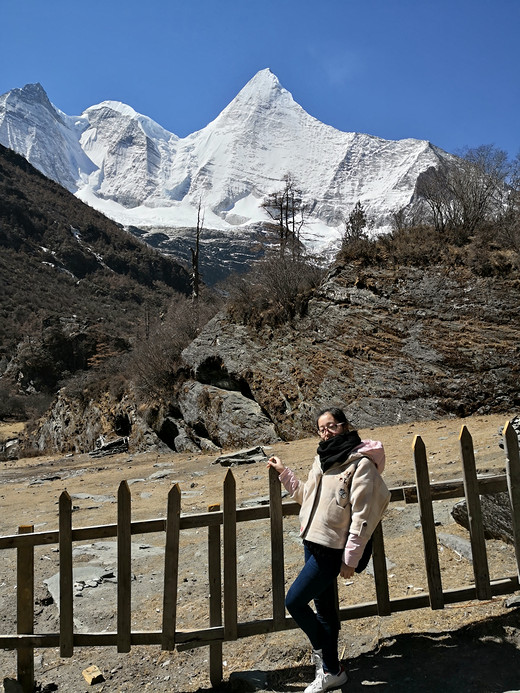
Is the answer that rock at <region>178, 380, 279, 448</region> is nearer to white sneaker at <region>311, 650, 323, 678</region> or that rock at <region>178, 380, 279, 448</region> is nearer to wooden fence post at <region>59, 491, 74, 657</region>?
wooden fence post at <region>59, 491, 74, 657</region>

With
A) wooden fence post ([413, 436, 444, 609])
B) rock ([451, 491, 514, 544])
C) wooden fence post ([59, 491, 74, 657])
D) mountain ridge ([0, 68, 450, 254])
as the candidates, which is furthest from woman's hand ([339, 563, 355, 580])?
mountain ridge ([0, 68, 450, 254])

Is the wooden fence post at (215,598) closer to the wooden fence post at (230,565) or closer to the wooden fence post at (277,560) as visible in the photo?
the wooden fence post at (230,565)

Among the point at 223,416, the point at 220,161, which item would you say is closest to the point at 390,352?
the point at 223,416

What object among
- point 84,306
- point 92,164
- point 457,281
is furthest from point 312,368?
point 92,164

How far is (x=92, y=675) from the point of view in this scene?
12.9 ft

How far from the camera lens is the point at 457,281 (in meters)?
13.4

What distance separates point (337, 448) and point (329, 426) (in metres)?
0.18

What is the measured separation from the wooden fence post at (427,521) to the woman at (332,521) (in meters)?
0.55

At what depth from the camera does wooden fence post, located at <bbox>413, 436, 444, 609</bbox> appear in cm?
358

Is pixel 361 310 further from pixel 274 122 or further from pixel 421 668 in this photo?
pixel 274 122

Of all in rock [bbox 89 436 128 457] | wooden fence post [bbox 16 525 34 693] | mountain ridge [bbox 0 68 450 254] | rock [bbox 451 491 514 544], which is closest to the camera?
wooden fence post [bbox 16 525 34 693]

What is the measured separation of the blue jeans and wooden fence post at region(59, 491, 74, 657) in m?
1.43

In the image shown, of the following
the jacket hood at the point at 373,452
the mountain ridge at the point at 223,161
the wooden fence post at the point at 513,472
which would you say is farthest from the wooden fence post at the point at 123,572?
the mountain ridge at the point at 223,161

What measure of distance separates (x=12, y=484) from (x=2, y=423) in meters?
24.1
